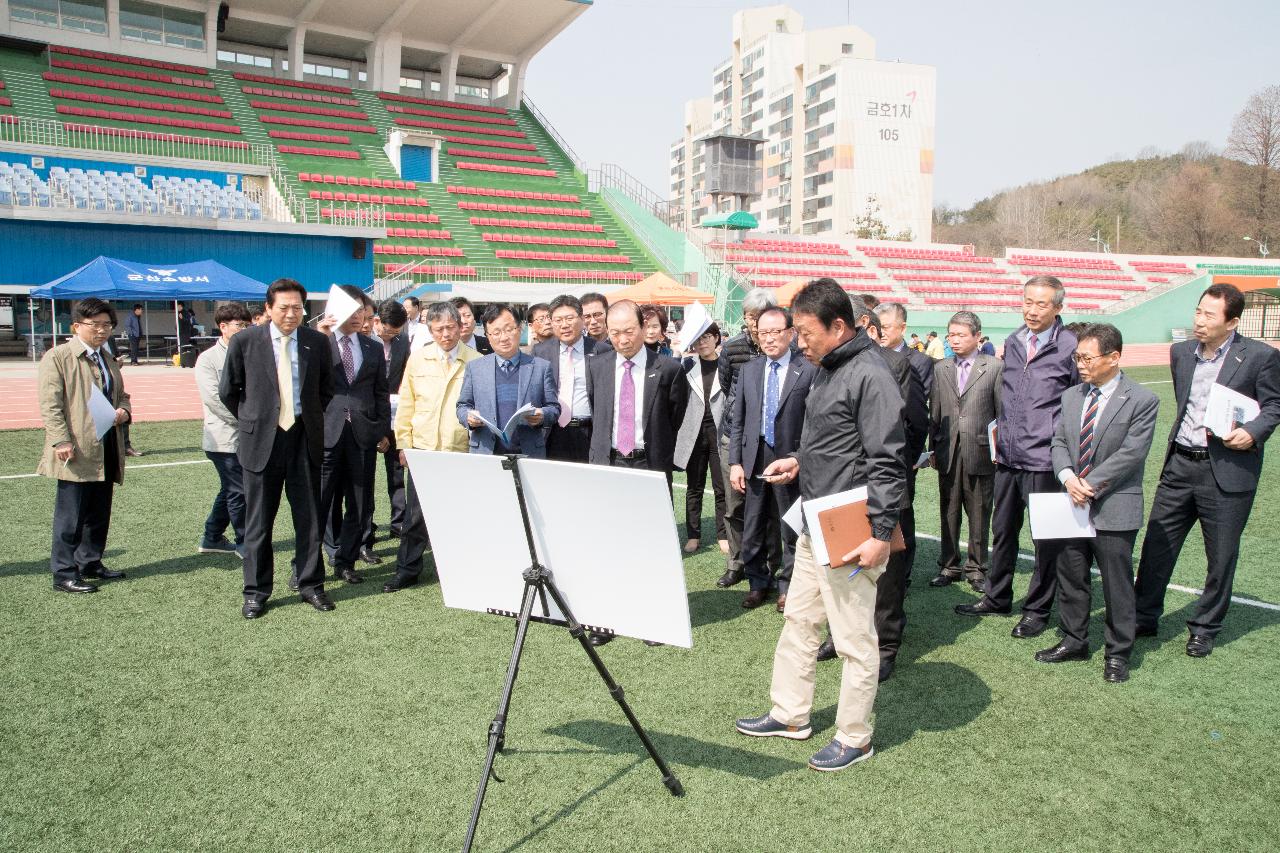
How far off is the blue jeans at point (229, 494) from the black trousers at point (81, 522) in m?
0.68

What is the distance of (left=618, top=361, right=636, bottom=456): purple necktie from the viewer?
5.29 meters

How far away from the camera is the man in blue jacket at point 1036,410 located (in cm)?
498

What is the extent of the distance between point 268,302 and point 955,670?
4.40m

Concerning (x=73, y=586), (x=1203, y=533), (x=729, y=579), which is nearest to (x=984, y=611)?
(x=1203, y=533)

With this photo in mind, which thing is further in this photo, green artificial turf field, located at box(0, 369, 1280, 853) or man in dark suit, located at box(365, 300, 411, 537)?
man in dark suit, located at box(365, 300, 411, 537)

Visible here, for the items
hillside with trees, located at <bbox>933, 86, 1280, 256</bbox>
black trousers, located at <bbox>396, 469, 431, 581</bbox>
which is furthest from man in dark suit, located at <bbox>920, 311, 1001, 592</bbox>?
hillside with trees, located at <bbox>933, 86, 1280, 256</bbox>

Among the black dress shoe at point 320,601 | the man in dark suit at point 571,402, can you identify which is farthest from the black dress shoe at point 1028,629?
the black dress shoe at point 320,601

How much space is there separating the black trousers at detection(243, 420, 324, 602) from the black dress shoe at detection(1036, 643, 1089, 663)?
4.19m

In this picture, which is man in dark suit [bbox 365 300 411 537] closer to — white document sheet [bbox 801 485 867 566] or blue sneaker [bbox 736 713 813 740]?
blue sneaker [bbox 736 713 813 740]

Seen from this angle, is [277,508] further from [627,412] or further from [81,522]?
[627,412]

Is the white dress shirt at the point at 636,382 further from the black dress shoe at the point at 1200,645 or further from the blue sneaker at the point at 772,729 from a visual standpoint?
the black dress shoe at the point at 1200,645

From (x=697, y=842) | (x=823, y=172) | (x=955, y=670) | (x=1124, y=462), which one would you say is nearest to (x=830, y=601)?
(x=697, y=842)

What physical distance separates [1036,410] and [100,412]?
5782 millimetres

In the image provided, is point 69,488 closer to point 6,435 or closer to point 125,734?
point 125,734
